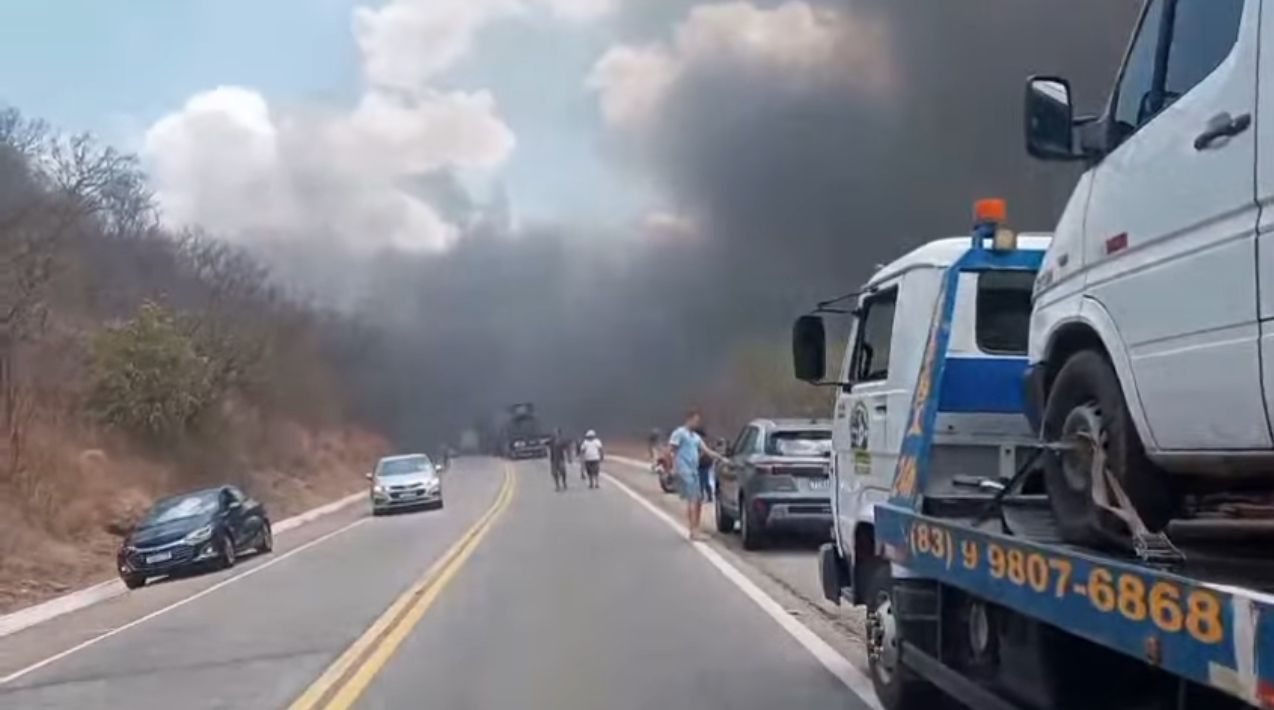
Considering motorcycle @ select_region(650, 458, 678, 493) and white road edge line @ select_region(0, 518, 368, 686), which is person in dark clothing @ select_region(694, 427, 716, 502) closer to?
motorcycle @ select_region(650, 458, 678, 493)

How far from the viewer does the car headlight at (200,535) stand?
21.2m

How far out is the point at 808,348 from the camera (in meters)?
9.10

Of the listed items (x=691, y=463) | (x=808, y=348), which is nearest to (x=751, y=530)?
(x=691, y=463)

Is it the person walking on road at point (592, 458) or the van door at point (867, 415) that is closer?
the van door at point (867, 415)

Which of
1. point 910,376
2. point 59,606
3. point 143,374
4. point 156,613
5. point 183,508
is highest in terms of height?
point 143,374

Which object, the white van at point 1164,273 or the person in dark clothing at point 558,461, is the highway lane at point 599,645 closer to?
the white van at point 1164,273

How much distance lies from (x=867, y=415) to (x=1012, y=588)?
311 cm

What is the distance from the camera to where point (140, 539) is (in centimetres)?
2122

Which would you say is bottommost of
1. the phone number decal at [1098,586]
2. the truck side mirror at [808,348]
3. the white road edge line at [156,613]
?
the white road edge line at [156,613]

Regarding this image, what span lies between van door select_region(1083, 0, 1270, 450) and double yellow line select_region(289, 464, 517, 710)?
542 centimetres

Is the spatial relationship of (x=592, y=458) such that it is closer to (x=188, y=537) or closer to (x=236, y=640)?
(x=188, y=537)

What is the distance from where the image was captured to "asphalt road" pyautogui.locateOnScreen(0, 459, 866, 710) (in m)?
9.21

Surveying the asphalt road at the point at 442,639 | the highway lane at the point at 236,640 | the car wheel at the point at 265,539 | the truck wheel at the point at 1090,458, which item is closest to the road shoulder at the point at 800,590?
the asphalt road at the point at 442,639

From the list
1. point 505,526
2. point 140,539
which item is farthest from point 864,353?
point 505,526
